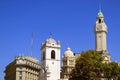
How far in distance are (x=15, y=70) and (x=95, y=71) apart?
46.7 metres

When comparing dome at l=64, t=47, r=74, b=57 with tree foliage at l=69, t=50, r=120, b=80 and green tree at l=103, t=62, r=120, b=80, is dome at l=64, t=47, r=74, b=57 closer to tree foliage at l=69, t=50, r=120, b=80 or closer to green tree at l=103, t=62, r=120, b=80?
tree foliage at l=69, t=50, r=120, b=80

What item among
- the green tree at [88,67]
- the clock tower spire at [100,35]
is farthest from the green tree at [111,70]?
the clock tower spire at [100,35]

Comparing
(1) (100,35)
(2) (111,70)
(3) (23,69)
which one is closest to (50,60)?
(2) (111,70)

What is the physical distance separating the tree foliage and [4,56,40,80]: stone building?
3873cm

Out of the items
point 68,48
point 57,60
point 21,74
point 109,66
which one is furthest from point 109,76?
point 68,48

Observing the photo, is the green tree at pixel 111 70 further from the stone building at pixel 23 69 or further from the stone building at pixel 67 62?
the stone building at pixel 67 62

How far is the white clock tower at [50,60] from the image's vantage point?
12031 cm

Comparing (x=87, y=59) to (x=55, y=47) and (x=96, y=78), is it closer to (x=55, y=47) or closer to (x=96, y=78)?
(x=96, y=78)

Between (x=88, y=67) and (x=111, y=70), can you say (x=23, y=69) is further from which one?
(x=111, y=70)

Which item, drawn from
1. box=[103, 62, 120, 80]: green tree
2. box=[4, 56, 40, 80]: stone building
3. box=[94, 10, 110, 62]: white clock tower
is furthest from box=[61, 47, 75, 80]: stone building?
box=[103, 62, 120, 80]: green tree

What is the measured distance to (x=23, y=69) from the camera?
14375 centimetres

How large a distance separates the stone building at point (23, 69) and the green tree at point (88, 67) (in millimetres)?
38274

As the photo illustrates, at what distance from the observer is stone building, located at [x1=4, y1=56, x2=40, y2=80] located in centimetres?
14335

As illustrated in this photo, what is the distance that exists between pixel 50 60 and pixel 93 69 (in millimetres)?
19913
